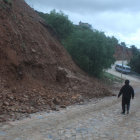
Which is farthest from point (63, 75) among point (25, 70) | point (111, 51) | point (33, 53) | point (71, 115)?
point (111, 51)

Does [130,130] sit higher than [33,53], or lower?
lower

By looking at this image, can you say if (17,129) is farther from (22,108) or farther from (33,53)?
(33,53)

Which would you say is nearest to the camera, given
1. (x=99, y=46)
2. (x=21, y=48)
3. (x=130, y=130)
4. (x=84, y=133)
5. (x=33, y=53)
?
(x=84, y=133)

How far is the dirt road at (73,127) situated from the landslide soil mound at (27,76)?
104 centimetres

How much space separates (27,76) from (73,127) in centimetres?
708

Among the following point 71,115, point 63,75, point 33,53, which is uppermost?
point 33,53

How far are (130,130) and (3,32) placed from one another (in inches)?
390

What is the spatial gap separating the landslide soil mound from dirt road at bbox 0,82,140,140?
1040mm

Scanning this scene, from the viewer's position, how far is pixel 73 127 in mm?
9266

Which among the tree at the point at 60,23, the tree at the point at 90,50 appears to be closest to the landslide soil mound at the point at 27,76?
the tree at the point at 90,50

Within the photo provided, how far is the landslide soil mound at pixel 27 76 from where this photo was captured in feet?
40.5

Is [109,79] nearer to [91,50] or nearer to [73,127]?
[91,50]

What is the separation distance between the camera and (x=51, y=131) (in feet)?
28.1

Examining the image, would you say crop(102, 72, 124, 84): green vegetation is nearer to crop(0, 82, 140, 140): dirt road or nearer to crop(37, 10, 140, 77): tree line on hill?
crop(37, 10, 140, 77): tree line on hill
